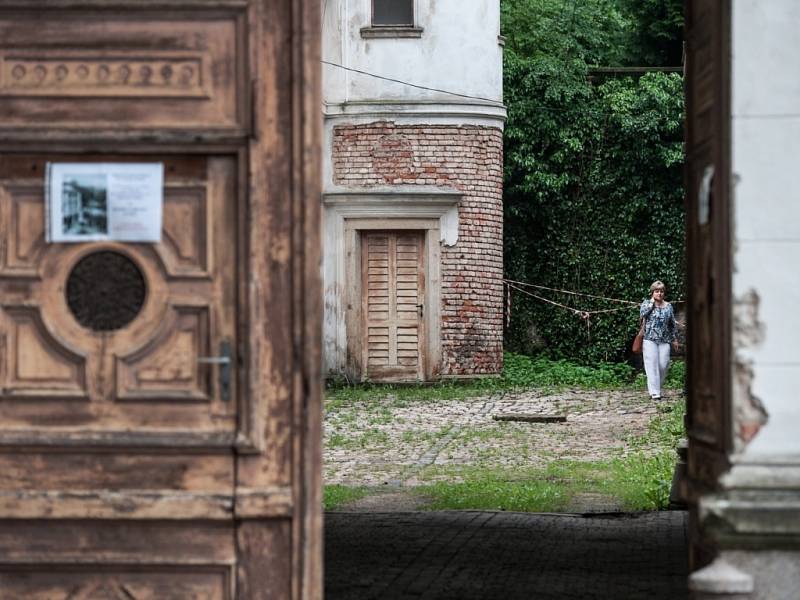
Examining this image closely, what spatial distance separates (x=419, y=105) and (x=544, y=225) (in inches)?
191

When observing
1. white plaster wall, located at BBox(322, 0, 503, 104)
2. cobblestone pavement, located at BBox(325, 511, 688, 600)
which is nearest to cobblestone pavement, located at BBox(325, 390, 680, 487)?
cobblestone pavement, located at BBox(325, 511, 688, 600)

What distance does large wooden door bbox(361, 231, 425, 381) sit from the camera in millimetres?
23484

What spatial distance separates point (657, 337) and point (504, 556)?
1100 centimetres

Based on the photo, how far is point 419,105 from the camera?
23469 mm

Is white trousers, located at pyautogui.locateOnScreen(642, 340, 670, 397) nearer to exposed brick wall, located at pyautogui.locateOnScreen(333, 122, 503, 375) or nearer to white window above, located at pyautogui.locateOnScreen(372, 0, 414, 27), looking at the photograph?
exposed brick wall, located at pyautogui.locateOnScreen(333, 122, 503, 375)

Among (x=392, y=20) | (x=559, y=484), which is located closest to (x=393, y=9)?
(x=392, y=20)

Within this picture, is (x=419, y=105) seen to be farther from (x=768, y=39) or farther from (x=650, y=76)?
(x=768, y=39)

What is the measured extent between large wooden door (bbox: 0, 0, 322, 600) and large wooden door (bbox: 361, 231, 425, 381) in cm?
1782

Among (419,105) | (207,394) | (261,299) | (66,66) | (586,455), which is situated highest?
(419,105)

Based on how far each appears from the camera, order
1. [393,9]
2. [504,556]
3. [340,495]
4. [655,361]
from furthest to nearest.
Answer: [393,9], [655,361], [340,495], [504,556]

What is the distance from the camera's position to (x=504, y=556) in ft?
31.6

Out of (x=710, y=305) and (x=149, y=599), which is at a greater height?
(x=710, y=305)

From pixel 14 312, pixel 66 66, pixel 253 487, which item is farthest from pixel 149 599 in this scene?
pixel 66 66

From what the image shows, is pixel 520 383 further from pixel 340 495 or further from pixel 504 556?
pixel 504 556
